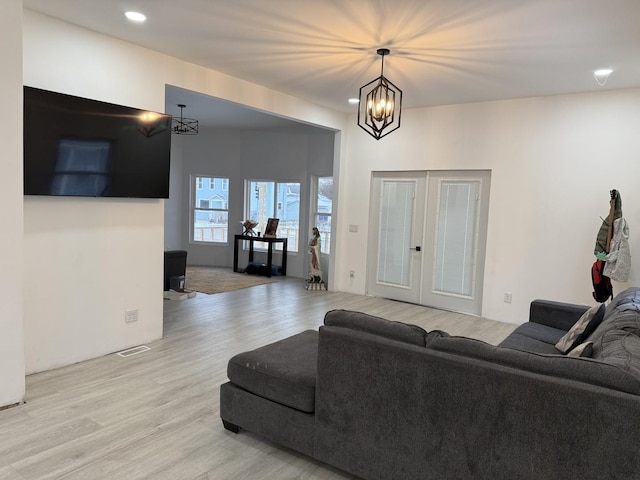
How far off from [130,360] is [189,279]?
384cm

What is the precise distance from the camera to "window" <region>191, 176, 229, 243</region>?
937 cm

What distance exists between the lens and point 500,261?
18.2 ft

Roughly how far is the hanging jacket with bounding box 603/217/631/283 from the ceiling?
149cm

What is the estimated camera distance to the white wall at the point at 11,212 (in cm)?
265

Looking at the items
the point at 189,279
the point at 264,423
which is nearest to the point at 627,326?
the point at 264,423

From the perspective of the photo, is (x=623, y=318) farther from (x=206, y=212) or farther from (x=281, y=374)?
(x=206, y=212)

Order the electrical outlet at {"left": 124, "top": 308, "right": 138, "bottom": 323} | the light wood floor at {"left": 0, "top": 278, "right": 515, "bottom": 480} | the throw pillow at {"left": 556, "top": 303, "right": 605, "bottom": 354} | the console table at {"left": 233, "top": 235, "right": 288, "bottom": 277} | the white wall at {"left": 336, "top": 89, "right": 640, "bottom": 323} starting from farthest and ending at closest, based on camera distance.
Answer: the console table at {"left": 233, "top": 235, "right": 288, "bottom": 277}, the white wall at {"left": 336, "top": 89, "right": 640, "bottom": 323}, the electrical outlet at {"left": 124, "top": 308, "right": 138, "bottom": 323}, the throw pillow at {"left": 556, "top": 303, "right": 605, "bottom": 354}, the light wood floor at {"left": 0, "top": 278, "right": 515, "bottom": 480}

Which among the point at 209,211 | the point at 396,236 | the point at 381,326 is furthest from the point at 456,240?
the point at 209,211

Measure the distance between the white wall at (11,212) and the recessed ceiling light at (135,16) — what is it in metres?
0.73

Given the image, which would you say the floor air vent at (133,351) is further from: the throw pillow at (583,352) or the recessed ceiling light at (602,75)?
the recessed ceiling light at (602,75)

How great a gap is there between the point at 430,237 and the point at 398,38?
3263 mm

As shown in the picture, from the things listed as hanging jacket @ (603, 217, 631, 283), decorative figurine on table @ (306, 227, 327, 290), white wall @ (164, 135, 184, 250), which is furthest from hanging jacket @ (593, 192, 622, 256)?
white wall @ (164, 135, 184, 250)

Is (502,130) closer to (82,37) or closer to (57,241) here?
(82,37)

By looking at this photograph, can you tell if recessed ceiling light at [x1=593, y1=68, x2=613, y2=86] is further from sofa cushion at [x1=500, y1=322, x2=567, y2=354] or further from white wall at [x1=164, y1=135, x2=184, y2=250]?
white wall at [x1=164, y1=135, x2=184, y2=250]
